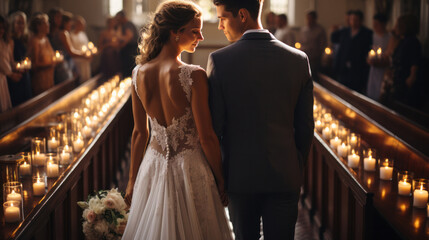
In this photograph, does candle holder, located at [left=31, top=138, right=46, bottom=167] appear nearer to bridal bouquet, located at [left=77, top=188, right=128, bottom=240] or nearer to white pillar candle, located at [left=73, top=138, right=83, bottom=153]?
white pillar candle, located at [left=73, top=138, right=83, bottom=153]

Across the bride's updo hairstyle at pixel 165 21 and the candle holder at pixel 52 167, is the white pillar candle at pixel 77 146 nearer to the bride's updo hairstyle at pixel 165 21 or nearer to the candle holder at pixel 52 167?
the candle holder at pixel 52 167

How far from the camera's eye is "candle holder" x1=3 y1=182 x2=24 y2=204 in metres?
3.08

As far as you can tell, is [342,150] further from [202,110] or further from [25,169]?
[25,169]

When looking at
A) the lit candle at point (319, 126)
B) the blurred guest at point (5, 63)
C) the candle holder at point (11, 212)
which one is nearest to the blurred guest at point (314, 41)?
the lit candle at point (319, 126)

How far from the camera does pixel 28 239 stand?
9.09ft

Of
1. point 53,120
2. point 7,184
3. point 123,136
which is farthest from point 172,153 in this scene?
point 123,136

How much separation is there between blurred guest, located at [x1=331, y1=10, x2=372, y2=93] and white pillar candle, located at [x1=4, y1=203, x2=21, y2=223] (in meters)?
7.39

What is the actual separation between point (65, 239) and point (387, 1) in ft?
33.9

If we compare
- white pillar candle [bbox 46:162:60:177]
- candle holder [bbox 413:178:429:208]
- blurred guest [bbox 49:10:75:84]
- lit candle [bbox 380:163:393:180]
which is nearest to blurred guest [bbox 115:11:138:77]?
blurred guest [bbox 49:10:75:84]

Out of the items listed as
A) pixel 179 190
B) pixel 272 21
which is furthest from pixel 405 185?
pixel 272 21

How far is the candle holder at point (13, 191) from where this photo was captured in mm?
3082

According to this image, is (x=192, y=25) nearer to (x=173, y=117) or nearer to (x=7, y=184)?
(x=173, y=117)

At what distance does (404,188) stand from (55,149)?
2.82 metres

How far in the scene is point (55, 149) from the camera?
15.8 ft
